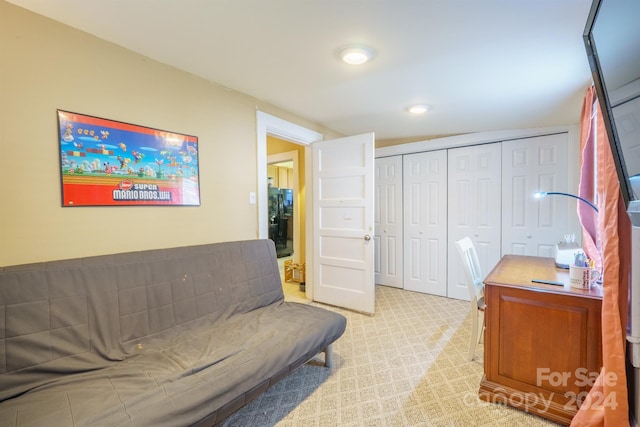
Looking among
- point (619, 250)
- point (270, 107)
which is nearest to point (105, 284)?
point (270, 107)

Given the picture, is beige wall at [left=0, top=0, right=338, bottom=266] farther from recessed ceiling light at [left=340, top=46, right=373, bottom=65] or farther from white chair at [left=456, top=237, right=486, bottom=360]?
white chair at [left=456, top=237, right=486, bottom=360]

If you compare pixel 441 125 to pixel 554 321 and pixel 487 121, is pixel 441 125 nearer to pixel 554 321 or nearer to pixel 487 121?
pixel 487 121

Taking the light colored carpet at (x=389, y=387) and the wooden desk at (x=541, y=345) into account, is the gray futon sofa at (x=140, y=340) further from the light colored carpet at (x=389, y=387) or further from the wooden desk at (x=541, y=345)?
the wooden desk at (x=541, y=345)

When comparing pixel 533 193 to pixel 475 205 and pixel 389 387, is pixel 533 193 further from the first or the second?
pixel 389 387

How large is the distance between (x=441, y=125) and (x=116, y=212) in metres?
3.24

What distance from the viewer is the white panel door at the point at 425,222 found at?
12.1 feet

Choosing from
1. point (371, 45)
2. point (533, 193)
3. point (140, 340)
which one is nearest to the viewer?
point (140, 340)

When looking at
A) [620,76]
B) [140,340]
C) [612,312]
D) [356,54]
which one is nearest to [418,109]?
[356,54]

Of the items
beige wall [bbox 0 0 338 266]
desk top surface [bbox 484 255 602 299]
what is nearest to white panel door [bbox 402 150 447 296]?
desk top surface [bbox 484 255 602 299]

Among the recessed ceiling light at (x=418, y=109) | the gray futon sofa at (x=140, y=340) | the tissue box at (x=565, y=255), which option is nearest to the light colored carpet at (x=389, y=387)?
the gray futon sofa at (x=140, y=340)

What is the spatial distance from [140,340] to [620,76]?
2.43m

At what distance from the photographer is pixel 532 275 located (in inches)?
74.2

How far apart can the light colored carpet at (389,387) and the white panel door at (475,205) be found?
0.98 metres

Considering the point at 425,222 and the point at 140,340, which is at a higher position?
the point at 425,222
